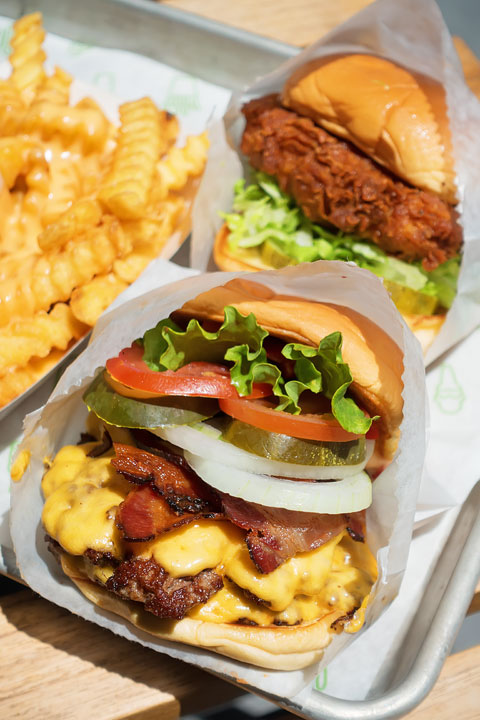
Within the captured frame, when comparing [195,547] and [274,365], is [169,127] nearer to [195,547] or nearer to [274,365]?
[274,365]

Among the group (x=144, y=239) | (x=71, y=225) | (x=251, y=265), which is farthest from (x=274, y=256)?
A: (x=71, y=225)

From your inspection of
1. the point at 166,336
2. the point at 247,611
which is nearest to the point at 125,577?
the point at 247,611

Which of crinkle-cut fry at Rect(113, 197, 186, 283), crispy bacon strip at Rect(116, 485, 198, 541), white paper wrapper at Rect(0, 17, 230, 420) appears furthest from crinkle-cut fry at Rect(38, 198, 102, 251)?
white paper wrapper at Rect(0, 17, 230, 420)

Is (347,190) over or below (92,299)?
over

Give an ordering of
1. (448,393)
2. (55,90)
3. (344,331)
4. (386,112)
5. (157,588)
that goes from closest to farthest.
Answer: (157,588) < (344,331) < (386,112) < (448,393) < (55,90)

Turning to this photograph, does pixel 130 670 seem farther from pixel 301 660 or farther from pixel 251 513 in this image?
pixel 251 513

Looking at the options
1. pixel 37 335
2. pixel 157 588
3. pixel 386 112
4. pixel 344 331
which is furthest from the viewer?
pixel 386 112
